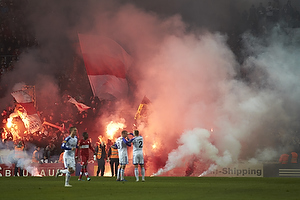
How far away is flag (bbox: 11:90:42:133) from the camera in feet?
114

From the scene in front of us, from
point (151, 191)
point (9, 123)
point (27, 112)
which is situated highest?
point (27, 112)

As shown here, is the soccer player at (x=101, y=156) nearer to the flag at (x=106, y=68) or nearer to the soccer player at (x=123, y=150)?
the soccer player at (x=123, y=150)

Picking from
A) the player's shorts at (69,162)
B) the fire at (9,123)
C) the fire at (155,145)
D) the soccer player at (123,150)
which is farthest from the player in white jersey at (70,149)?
the fire at (9,123)

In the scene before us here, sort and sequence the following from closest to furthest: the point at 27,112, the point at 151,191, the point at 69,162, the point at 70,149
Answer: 1. the point at 151,191
2. the point at 70,149
3. the point at 69,162
4. the point at 27,112

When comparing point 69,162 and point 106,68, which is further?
point 106,68

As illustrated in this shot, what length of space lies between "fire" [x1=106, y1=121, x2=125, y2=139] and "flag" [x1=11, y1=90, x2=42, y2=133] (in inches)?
207

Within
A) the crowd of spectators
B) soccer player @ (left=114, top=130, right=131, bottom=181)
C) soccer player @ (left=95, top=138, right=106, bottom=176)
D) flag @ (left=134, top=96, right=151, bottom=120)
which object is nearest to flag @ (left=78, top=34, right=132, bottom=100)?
the crowd of spectators

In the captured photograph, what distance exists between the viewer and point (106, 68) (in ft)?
125

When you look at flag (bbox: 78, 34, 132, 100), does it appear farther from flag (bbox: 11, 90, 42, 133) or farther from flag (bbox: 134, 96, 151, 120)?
flag (bbox: 11, 90, 42, 133)

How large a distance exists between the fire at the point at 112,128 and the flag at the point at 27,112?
525 cm

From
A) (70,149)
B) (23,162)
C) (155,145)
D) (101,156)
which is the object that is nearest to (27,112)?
(23,162)

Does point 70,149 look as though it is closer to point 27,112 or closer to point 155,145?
point 155,145

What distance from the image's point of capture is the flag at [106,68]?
121 ft

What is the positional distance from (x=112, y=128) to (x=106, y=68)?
5.50 m
